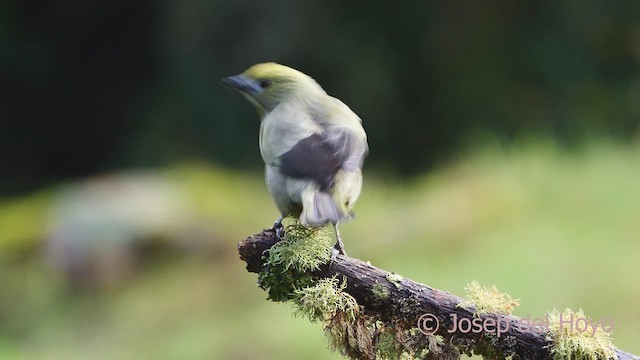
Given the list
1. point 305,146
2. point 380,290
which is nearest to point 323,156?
point 305,146

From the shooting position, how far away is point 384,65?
6.12 metres

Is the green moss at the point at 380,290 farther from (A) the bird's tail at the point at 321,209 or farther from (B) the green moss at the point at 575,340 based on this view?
(B) the green moss at the point at 575,340

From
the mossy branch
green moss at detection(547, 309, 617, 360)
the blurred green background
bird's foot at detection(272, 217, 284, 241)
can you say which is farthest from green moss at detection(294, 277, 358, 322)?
the blurred green background

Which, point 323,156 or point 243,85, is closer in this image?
point 323,156

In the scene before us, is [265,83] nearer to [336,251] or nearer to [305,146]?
[305,146]

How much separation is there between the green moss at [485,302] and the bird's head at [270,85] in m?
0.52

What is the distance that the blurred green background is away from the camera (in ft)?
13.1

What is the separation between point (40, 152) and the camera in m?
7.00

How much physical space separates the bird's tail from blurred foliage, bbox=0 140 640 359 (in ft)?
6.82

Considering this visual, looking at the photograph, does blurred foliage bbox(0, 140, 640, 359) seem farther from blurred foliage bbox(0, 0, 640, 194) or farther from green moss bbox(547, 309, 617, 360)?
green moss bbox(547, 309, 617, 360)

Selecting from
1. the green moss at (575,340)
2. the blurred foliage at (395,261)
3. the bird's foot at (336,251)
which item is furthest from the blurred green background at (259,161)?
the bird's foot at (336,251)

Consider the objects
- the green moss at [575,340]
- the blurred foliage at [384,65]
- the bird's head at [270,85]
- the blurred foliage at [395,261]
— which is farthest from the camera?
the blurred foliage at [384,65]

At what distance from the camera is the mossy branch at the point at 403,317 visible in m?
1.55

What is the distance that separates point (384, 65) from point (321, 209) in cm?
466
